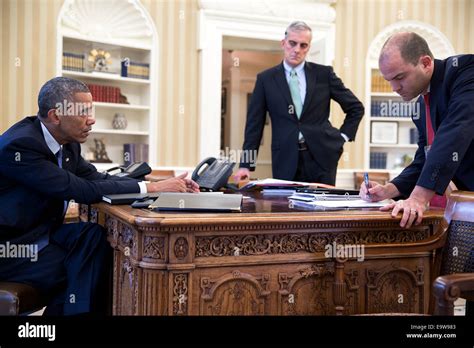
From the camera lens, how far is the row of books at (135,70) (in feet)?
20.0

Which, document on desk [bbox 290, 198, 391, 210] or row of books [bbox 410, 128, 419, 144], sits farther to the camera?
row of books [bbox 410, 128, 419, 144]

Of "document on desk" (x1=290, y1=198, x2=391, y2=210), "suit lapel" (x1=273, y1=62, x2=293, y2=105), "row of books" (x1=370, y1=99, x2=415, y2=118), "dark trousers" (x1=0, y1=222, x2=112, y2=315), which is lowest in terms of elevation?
"dark trousers" (x1=0, y1=222, x2=112, y2=315)

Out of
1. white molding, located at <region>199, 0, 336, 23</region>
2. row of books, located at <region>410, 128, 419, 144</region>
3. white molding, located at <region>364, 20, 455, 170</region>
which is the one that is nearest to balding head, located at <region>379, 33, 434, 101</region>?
white molding, located at <region>199, 0, 336, 23</region>

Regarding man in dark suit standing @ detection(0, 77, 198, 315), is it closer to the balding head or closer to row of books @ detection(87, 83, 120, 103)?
the balding head

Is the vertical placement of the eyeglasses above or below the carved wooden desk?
above

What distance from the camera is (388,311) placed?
1868 millimetres

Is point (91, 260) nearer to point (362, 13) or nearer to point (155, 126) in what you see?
point (155, 126)

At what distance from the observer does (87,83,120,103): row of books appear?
19.4 ft

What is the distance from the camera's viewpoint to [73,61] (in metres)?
5.81

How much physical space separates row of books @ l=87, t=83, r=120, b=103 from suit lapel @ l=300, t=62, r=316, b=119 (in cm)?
307

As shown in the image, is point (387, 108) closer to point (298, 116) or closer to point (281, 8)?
point (281, 8)

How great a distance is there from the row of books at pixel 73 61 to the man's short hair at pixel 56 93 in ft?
12.3

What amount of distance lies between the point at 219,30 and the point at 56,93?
14.4 ft

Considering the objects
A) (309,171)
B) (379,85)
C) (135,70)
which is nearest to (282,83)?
(309,171)
